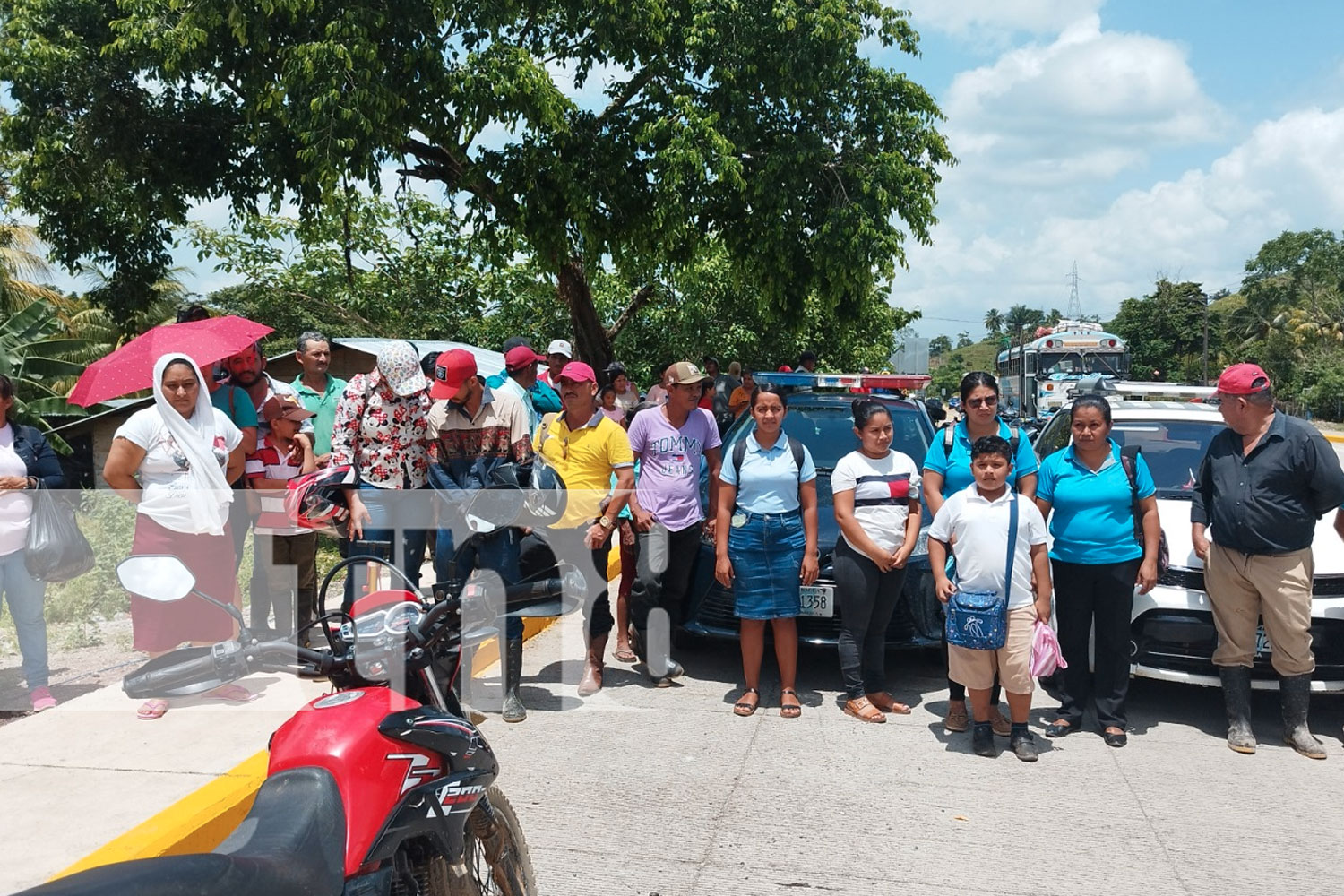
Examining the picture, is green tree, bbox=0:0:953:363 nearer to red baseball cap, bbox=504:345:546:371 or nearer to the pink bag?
red baseball cap, bbox=504:345:546:371

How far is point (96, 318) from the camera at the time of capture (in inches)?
928

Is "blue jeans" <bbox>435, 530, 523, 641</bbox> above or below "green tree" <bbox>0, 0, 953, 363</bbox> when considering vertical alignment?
below

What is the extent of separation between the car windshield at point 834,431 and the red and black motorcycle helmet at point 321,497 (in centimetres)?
321

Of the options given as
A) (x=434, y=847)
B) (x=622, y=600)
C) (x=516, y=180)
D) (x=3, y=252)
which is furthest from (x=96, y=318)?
(x=434, y=847)

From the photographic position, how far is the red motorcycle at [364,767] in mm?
1879

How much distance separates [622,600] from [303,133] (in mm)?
6020

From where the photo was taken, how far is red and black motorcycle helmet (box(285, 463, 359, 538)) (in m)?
3.63

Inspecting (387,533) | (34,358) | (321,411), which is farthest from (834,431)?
(34,358)

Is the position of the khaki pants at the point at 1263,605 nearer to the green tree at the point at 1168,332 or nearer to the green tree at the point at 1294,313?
the green tree at the point at 1294,313

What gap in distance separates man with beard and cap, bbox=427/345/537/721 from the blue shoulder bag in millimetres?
2184

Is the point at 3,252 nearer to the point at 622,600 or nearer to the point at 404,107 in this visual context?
the point at 404,107

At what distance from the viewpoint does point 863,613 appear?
5473 millimetres

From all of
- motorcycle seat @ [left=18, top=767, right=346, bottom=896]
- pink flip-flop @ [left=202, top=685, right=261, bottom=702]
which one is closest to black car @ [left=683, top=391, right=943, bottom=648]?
pink flip-flop @ [left=202, top=685, right=261, bottom=702]

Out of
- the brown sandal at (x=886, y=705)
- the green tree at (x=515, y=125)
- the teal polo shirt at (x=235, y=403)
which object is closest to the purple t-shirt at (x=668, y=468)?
the brown sandal at (x=886, y=705)
